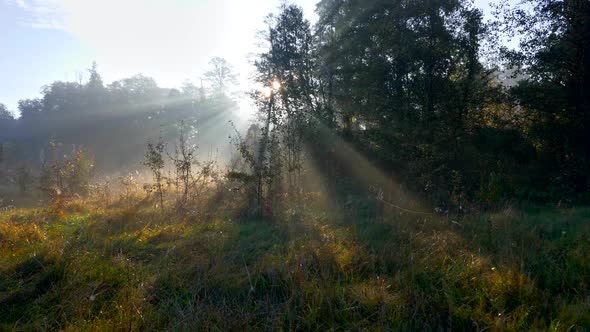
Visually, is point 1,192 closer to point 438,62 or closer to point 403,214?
point 403,214

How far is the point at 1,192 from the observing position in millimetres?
13555

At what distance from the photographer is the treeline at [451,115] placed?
8141 millimetres

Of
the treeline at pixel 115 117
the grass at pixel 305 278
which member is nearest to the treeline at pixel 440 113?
the grass at pixel 305 278

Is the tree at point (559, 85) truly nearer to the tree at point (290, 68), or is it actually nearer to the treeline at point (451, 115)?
the treeline at point (451, 115)

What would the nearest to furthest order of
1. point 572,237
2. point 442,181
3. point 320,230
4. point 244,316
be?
point 244,316
point 572,237
point 320,230
point 442,181

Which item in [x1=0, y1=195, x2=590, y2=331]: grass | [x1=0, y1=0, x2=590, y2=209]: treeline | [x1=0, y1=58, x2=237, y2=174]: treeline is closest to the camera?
[x1=0, y1=195, x2=590, y2=331]: grass

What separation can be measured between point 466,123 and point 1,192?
53.2 ft

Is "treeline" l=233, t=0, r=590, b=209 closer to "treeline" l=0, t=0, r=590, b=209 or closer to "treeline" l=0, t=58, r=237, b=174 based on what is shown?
"treeline" l=0, t=0, r=590, b=209

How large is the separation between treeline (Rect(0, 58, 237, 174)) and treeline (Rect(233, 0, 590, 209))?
2155 centimetres

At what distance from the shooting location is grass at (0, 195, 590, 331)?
9.45 feet

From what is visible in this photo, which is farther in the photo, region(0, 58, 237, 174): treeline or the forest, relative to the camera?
region(0, 58, 237, 174): treeline

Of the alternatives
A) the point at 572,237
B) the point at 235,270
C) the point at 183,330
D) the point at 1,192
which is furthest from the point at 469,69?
the point at 1,192

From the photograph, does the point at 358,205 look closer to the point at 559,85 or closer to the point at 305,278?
the point at 305,278

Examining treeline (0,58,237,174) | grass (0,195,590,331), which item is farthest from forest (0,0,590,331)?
treeline (0,58,237,174)
